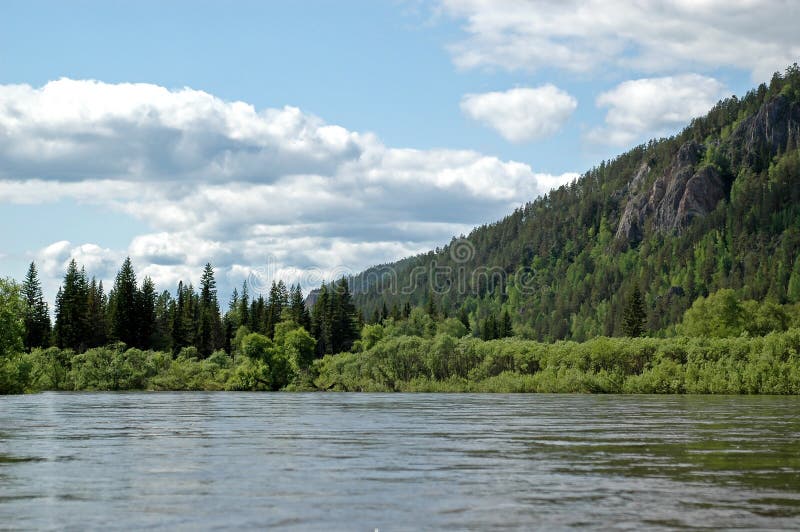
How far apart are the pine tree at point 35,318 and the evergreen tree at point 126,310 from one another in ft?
36.0

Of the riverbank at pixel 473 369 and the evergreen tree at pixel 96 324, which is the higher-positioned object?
the evergreen tree at pixel 96 324

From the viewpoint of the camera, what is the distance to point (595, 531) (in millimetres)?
18031

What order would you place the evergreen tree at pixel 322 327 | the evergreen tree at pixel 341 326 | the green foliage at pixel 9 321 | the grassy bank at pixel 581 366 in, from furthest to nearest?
1. the evergreen tree at pixel 341 326
2. the evergreen tree at pixel 322 327
3. the grassy bank at pixel 581 366
4. the green foliage at pixel 9 321

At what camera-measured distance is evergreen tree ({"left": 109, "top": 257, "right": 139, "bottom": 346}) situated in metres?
169

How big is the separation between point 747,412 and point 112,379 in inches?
3857

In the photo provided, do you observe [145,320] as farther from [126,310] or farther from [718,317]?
[718,317]

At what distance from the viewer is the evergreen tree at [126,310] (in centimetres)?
16875

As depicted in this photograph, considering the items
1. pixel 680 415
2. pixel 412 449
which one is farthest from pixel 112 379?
pixel 412 449

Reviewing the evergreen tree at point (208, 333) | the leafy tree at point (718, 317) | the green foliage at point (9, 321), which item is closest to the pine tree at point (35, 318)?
the evergreen tree at point (208, 333)

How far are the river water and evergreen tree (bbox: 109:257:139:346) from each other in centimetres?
12440

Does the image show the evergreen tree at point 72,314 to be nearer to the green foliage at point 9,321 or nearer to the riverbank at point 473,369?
the riverbank at point 473,369

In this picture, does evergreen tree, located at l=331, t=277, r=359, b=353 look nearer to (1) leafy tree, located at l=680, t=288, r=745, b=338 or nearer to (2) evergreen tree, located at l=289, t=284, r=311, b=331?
(2) evergreen tree, located at l=289, t=284, r=311, b=331

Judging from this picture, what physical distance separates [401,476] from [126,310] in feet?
500

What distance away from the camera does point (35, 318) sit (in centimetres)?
16725
